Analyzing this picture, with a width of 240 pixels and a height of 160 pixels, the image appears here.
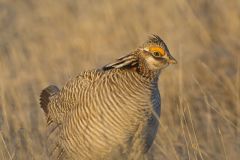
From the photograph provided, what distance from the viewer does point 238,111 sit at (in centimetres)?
712

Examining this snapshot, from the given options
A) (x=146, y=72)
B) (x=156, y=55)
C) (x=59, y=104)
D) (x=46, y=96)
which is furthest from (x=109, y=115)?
(x=46, y=96)

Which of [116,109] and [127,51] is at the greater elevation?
[127,51]

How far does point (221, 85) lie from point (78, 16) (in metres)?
3.56

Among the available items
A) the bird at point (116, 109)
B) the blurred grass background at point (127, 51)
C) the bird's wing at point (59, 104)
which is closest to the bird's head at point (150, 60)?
the bird at point (116, 109)

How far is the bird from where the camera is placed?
511cm

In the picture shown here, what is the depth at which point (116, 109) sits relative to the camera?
5.13 metres

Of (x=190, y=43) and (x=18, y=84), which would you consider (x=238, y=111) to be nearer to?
(x=190, y=43)

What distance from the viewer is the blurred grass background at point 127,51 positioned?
21.4 feet

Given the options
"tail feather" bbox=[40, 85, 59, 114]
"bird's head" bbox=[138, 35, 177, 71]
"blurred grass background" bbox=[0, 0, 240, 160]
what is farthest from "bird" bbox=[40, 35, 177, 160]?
"tail feather" bbox=[40, 85, 59, 114]

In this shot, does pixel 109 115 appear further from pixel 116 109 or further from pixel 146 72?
pixel 146 72

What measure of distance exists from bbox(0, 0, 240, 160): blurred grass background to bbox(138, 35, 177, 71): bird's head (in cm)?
73

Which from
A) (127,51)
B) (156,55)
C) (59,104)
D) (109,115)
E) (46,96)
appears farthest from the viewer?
(127,51)

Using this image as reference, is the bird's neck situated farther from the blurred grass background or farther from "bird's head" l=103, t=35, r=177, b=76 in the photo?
the blurred grass background

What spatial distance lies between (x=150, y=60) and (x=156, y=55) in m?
0.05
